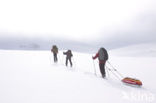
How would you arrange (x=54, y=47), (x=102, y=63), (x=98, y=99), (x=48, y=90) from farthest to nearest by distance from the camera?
1. (x=54, y=47)
2. (x=102, y=63)
3. (x=48, y=90)
4. (x=98, y=99)

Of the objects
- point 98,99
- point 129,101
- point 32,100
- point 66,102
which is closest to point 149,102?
point 129,101

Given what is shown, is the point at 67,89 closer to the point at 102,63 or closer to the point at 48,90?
the point at 48,90

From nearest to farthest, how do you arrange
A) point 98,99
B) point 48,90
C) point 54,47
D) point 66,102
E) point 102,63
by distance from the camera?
point 66,102
point 98,99
point 48,90
point 102,63
point 54,47

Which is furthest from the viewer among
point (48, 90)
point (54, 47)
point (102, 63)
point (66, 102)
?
point (54, 47)

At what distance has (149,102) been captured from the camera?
198 inches

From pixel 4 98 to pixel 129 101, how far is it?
192 inches

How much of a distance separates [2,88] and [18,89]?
77 cm

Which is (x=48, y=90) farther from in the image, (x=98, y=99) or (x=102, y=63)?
(x=102, y=63)

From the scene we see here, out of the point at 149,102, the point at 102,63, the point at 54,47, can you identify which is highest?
the point at 54,47

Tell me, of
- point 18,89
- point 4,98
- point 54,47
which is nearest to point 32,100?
point 4,98

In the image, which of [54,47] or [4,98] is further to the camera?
[54,47]

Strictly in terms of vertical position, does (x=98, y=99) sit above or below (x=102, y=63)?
below

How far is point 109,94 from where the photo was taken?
5.57 m

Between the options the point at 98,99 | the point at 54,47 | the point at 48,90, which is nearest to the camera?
the point at 98,99
